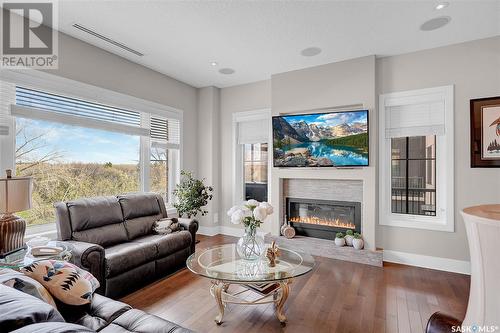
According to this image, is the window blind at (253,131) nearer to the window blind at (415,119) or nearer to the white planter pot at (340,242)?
the window blind at (415,119)

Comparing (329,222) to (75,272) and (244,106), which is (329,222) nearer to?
(244,106)

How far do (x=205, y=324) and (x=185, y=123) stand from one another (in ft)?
11.9

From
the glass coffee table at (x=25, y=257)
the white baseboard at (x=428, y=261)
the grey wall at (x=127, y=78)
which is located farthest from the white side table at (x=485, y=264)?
the grey wall at (x=127, y=78)

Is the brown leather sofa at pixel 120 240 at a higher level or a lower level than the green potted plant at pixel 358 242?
higher

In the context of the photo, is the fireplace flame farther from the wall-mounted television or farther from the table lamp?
the table lamp

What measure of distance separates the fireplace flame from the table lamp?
11.5ft

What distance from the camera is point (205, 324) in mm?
2148

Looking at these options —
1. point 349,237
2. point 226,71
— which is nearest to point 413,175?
point 349,237

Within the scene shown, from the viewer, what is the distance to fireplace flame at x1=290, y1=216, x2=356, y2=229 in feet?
12.9

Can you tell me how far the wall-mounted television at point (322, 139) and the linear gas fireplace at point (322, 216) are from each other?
0.67 meters

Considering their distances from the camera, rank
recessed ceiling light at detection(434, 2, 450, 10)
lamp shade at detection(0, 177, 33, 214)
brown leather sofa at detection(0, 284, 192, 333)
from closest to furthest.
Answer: brown leather sofa at detection(0, 284, 192, 333), lamp shade at detection(0, 177, 33, 214), recessed ceiling light at detection(434, 2, 450, 10)

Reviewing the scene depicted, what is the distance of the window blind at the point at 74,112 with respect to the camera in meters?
2.78

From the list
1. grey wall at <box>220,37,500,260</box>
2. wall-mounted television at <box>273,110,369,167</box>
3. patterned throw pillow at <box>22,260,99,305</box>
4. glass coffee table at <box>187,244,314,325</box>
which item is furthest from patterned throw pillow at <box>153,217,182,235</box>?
grey wall at <box>220,37,500,260</box>

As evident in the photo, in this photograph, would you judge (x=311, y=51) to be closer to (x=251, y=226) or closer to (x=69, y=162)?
(x=251, y=226)
